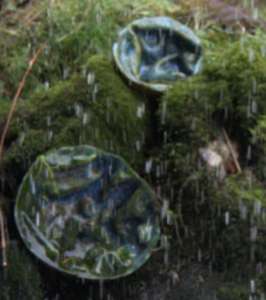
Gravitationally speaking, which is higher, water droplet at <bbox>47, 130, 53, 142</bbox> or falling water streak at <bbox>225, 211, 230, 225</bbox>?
water droplet at <bbox>47, 130, 53, 142</bbox>

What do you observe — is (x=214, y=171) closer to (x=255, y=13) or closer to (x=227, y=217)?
(x=227, y=217)

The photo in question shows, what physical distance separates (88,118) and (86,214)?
2.70 ft

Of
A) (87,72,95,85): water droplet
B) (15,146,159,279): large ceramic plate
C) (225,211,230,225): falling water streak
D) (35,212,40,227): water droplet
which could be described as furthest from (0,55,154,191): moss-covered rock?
(225,211,230,225): falling water streak

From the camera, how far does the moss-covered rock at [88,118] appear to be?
374 cm

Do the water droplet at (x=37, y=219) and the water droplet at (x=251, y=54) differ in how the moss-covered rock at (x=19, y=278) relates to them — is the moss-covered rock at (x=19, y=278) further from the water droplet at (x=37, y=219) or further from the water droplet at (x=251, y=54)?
the water droplet at (x=251, y=54)

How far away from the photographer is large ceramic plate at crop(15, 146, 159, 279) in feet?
10.2

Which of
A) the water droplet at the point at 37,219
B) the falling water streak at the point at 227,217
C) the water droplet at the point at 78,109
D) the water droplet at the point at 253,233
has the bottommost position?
the water droplet at the point at 253,233

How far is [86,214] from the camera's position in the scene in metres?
3.33

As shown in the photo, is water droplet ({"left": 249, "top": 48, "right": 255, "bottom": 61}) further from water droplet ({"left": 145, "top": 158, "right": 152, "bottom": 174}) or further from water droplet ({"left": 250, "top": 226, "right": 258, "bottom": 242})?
water droplet ({"left": 250, "top": 226, "right": 258, "bottom": 242})

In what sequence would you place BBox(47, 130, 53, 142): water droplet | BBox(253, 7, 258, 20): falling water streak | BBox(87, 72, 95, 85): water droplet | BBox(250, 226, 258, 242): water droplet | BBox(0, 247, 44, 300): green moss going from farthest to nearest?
BBox(253, 7, 258, 20): falling water streak
BBox(87, 72, 95, 85): water droplet
BBox(47, 130, 53, 142): water droplet
BBox(250, 226, 258, 242): water droplet
BBox(0, 247, 44, 300): green moss

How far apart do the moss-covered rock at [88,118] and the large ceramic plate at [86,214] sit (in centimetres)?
37

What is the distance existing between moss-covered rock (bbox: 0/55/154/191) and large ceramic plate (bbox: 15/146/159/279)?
1.20ft

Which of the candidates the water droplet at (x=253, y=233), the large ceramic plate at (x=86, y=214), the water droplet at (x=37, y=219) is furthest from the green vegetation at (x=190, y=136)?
the water droplet at (x=37, y=219)

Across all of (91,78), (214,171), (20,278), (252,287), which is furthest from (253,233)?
(91,78)
